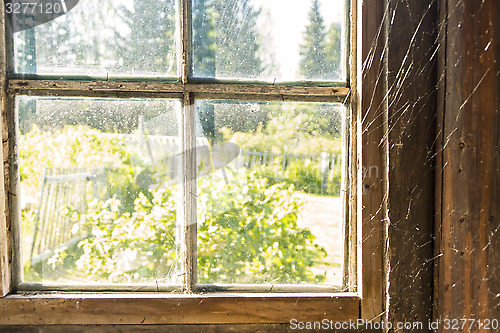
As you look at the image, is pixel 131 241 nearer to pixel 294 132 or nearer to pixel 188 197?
pixel 188 197

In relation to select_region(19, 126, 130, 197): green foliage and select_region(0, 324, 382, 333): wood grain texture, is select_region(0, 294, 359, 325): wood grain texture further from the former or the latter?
select_region(19, 126, 130, 197): green foliage

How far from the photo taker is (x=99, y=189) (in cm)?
107

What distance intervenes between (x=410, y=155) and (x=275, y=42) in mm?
532

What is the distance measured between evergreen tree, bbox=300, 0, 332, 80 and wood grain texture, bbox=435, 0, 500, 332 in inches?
13.5

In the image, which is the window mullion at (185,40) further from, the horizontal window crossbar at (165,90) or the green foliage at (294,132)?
the green foliage at (294,132)

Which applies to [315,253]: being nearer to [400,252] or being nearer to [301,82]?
[400,252]

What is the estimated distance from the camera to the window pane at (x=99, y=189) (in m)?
1.06

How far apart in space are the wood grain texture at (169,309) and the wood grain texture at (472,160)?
325mm

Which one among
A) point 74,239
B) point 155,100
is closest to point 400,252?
point 155,100

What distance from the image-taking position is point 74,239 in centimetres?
108

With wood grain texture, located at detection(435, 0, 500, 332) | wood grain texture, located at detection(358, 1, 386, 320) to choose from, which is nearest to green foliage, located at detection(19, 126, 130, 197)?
wood grain texture, located at detection(358, 1, 386, 320)

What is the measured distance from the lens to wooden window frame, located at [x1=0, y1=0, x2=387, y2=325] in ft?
3.37

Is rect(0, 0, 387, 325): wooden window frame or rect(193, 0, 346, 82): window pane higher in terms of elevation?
rect(193, 0, 346, 82): window pane

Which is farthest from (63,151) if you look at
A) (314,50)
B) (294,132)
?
(314,50)
